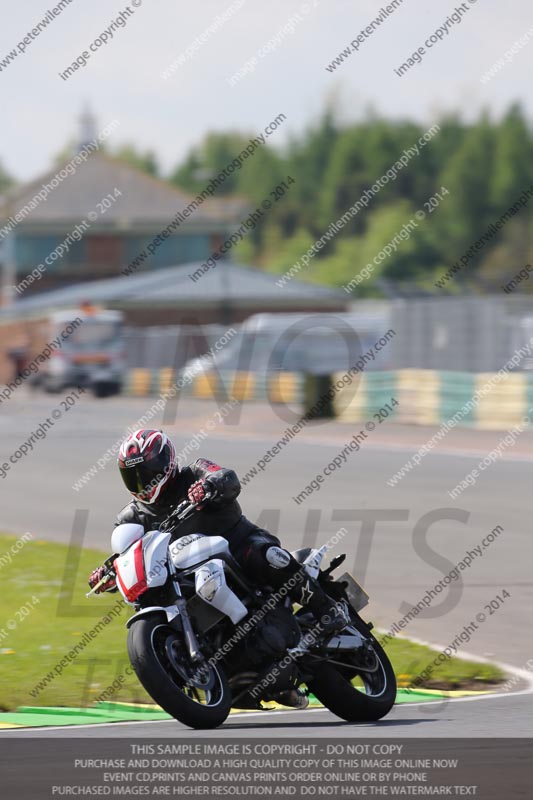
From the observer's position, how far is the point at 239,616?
690 centimetres

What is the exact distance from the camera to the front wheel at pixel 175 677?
20.9ft

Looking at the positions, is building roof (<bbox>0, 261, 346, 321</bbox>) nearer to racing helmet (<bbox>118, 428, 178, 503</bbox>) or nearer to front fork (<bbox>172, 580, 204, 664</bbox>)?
racing helmet (<bbox>118, 428, 178, 503</bbox>)

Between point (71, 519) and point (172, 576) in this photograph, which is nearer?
point (172, 576)

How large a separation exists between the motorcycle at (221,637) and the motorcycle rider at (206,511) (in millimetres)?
47

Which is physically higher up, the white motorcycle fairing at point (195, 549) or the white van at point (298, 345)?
the white motorcycle fairing at point (195, 549)

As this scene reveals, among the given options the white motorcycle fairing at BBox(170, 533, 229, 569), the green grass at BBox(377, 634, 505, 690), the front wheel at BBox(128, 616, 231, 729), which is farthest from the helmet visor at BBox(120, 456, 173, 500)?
the green grass at BBox(377, 634, 505, 690)

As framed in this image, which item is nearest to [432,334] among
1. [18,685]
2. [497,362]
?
[497,362]

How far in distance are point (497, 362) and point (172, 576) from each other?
78.2 feet

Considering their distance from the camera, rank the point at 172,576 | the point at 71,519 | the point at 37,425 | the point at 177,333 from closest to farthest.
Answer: the point at 172,576
the point at 71,519
the point at 37,425
the point at 177,333

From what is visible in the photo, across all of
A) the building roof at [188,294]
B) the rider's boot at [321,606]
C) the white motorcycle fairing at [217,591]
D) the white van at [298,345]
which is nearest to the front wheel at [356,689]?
the rider's boot at [321,606]

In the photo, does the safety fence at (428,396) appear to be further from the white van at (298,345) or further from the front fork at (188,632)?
the front fork at (188,632)

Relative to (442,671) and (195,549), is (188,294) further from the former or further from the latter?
(195,549)

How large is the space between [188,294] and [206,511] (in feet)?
194

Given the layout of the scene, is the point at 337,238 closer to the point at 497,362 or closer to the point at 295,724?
the point at 497,362
